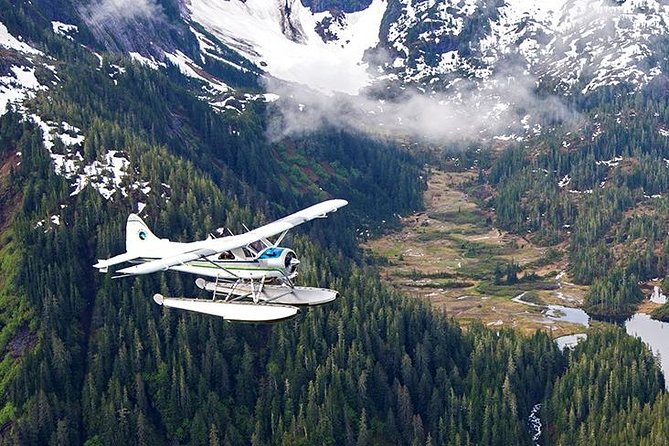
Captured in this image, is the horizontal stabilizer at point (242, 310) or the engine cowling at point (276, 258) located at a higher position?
the engine cowling at point (276, 258)

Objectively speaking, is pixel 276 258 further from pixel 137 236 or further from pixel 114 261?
pixel 137 236

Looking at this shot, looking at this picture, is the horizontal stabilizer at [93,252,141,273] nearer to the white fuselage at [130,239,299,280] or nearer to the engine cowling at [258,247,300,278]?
the white fuselage at [130,239,299,280]

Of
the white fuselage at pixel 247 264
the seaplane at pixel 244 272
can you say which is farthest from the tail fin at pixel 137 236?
the white fuselage at pixel 247 264

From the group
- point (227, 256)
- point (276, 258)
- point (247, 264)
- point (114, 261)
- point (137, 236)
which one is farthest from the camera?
point (137, 236)

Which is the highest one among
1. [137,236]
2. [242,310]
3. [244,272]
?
[137,236]

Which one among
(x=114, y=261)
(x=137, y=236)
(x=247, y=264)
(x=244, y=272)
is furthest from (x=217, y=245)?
(x=137, y=236)

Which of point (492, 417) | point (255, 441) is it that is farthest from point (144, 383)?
point (492, 417)

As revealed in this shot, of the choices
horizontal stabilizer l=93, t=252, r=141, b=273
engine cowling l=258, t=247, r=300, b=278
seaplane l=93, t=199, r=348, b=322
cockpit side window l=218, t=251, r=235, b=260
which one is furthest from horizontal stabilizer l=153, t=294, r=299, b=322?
horizontal stabilizer l=93, t=252, r=141, b=273

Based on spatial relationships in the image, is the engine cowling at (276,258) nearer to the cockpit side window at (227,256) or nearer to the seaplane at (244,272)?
the seaplane at (244,272)

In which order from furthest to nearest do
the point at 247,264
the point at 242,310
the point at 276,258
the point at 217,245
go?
the point at 247,264
the point at 276,258
the point at 242,310
the point at 217,245

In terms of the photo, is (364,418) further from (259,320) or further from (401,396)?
(259,320)
